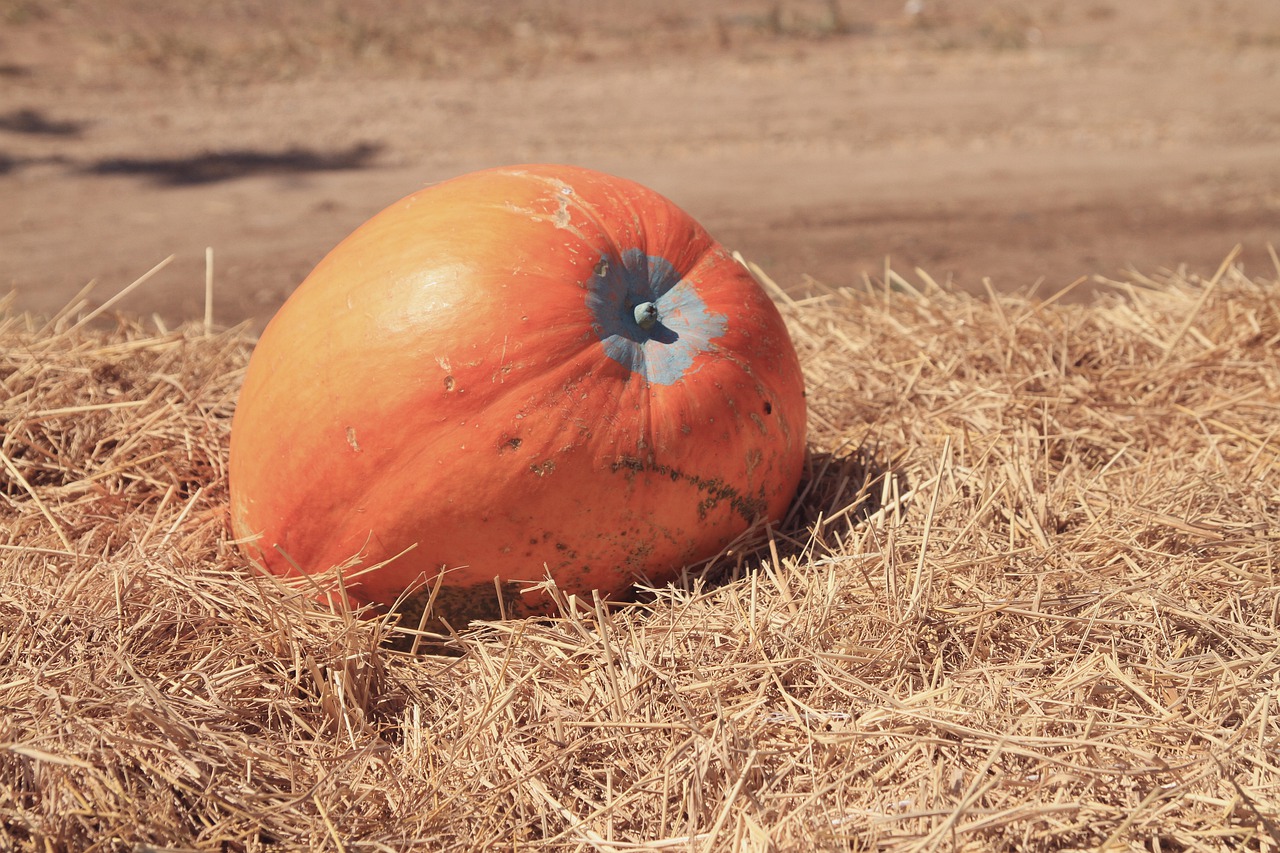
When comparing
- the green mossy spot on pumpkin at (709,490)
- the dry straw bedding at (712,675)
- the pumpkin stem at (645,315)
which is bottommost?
the dry straw bedding at (712,675)

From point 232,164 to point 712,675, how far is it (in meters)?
7.42

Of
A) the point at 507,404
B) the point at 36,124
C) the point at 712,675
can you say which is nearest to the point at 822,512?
the point at 712,675

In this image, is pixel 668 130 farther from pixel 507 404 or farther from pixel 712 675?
pixel 712 675

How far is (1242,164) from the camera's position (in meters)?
8.38

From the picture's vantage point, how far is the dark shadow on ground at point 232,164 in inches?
316

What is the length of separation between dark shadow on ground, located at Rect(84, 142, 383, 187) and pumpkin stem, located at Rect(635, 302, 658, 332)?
6403 mm

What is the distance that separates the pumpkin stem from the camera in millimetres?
2453

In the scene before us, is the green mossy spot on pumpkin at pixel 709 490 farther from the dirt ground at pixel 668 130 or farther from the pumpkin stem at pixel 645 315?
the dirt ground at pixel 668 130

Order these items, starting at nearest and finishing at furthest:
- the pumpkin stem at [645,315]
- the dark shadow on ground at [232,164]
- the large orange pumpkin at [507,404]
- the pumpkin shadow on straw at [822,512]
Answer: the large orange pumpkin at [507,404] → the pumpkin stem at [645,315] → the pumpkin shadow on straw at [822,512] → the dark shadow on ground at [232,164]

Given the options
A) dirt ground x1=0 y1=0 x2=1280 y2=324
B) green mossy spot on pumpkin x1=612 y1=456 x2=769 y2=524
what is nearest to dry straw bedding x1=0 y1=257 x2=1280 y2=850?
green mossy spot on pumpkin x1=612 y1=456 x2=769 y2=524

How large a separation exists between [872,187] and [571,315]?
613 centimetres

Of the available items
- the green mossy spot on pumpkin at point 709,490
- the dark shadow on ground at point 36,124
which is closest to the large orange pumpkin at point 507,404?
the green mossy spot on pumpkin at point 709,490

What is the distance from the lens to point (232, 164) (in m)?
8.30

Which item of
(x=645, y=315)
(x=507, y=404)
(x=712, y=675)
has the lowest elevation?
(x=712, y=675)
